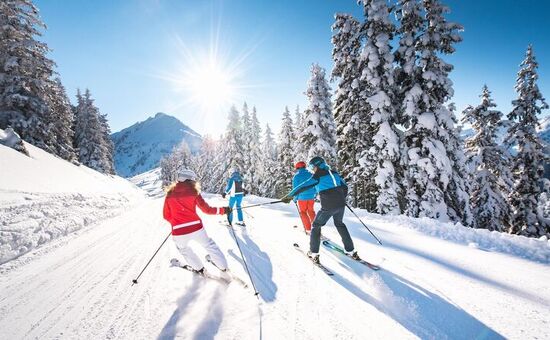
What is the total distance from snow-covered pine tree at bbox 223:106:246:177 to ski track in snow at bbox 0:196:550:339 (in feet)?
95.5

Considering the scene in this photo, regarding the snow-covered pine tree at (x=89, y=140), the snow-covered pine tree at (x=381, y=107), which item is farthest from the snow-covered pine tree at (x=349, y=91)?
the snow-covered pine tree at (x=89, y=140)

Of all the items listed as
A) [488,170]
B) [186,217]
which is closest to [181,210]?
[186,217]

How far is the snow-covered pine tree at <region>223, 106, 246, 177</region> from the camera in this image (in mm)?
35844

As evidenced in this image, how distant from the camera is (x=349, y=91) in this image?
60.4ft

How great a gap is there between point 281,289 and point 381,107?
41.6ft

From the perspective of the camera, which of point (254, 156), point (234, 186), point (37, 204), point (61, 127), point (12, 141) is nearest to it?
point (37, 204)

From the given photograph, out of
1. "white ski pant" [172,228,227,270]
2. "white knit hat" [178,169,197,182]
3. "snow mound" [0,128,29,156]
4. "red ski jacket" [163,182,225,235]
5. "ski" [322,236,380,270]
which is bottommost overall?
"ski" [322,236,380,270]

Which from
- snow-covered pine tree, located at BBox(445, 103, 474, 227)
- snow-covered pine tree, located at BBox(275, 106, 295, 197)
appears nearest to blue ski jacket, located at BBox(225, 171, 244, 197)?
snow-covered pine tree, located at BBox(445, 103, 474, 227)

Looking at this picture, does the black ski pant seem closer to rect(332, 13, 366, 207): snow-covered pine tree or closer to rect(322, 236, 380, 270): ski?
rect(322, 236, 380, 270): ski

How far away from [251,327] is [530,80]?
22.9m

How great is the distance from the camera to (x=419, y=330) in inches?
130

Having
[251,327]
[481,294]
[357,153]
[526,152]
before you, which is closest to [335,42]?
[357,153]

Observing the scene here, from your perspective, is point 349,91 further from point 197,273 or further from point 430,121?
point 197,273

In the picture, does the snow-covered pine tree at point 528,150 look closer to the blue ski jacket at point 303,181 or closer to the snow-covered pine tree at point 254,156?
the blue ski jacket at point 303,181
